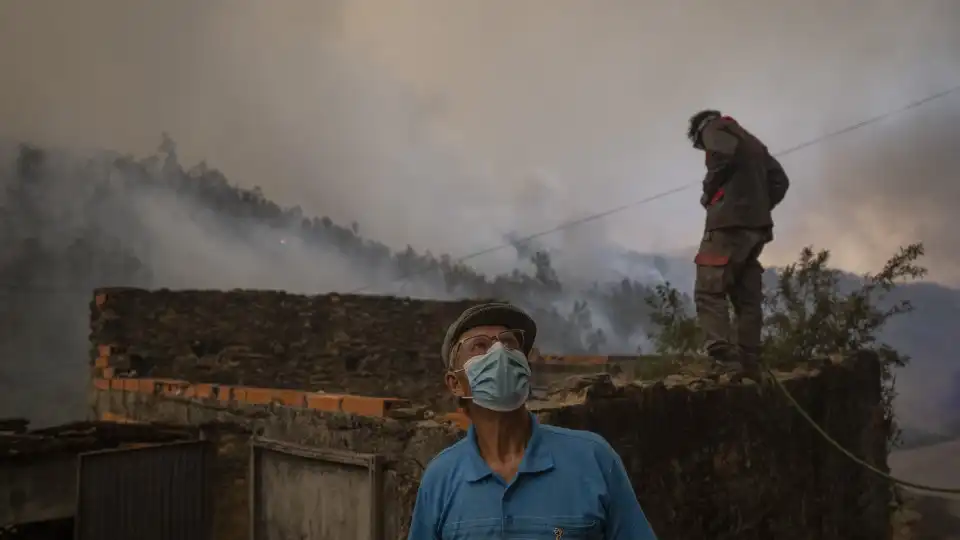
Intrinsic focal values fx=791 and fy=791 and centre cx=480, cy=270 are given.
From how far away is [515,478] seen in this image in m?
1.89

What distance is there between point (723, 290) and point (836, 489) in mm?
2312

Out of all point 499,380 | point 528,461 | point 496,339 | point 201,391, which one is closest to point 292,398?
point 201,391

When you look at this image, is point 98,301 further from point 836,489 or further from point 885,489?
point 885,489

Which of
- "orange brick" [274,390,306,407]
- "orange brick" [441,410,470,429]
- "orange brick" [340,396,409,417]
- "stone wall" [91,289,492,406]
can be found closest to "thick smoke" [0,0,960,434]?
"stone wall" [91,289,492,406]

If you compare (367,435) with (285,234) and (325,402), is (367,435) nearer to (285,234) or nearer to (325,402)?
(325,402)

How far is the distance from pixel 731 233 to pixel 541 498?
423cm

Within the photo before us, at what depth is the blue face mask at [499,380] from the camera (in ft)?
6.75

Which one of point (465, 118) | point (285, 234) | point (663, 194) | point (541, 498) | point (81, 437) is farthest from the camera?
point (285, 234)

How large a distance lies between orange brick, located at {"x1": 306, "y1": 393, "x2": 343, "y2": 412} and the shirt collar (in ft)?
8.88

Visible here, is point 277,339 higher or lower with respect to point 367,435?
higher

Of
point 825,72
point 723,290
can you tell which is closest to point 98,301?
point 723,290

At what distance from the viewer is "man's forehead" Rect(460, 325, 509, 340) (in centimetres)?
222

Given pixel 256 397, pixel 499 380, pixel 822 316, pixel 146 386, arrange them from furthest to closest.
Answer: pixel 822 316
pixel 146 386
pixel 256 397
pixel 499 380

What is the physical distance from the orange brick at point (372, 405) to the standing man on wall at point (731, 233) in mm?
2511
